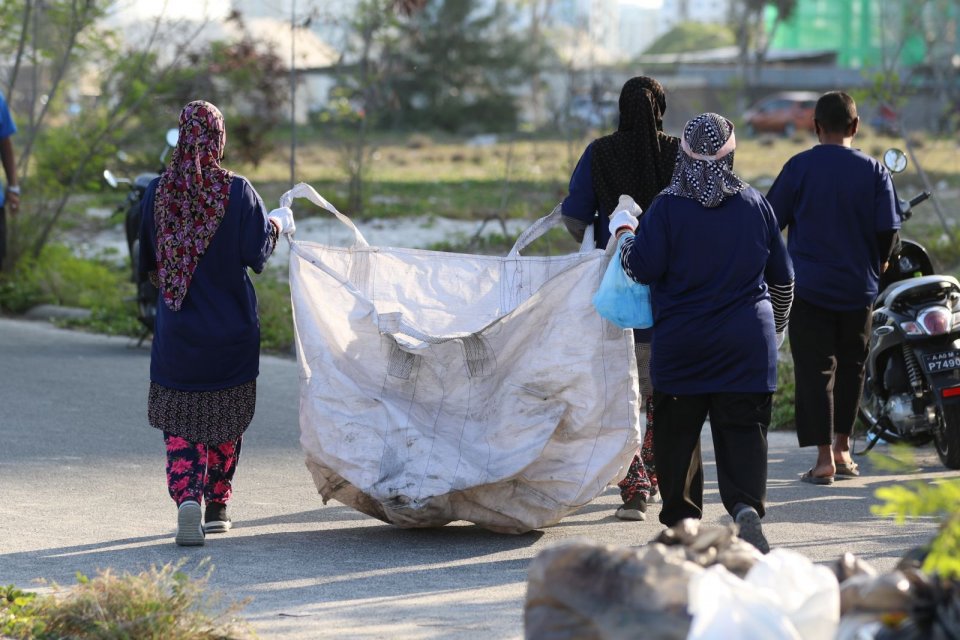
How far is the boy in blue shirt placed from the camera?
6664mm

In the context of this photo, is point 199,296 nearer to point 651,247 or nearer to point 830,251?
point 651,247

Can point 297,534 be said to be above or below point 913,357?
below

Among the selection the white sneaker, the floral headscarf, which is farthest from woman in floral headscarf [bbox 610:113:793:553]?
the white sneaker

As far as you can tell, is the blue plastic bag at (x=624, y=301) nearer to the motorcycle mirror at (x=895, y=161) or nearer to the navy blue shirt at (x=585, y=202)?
the navy blue shirt at (x=585, y=202)

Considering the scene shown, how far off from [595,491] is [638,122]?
1653 millimetres

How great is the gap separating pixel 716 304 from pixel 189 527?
88.5 inches

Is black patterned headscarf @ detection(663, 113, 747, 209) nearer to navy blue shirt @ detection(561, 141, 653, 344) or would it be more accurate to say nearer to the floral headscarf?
navy blue shirt @ detection(561, 141, 653, 344)

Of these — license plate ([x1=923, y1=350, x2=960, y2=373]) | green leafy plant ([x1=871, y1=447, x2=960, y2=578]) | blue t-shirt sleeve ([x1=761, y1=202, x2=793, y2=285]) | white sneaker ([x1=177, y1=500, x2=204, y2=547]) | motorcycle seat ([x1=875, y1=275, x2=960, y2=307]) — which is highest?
blue t-shirt sleeve ([x1=761, y1=202, x2=793, y2=285])

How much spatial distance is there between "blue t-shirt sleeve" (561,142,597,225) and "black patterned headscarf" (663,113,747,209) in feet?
3.45

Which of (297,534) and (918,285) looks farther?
(918,285)

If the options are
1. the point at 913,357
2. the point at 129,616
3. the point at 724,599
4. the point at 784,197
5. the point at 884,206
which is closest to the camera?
the point at 724,599

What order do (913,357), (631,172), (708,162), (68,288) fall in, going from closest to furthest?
(708,162) < (631,172) < (913,357) < (68,288)

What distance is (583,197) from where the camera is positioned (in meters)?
6.09

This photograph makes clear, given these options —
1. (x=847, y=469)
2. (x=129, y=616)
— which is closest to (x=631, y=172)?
(x=847, y=469)
